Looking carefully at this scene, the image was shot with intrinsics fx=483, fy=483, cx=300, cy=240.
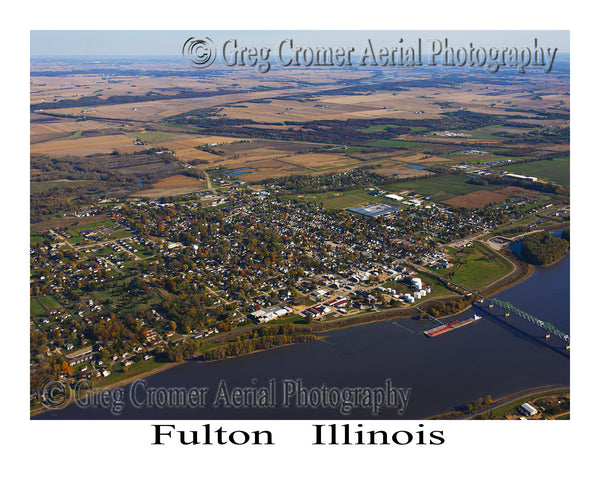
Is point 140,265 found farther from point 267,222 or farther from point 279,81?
point 279,81

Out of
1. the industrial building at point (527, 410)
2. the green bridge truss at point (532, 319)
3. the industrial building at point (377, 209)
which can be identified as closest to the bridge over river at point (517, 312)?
the green bridge truss at point (532, 319)

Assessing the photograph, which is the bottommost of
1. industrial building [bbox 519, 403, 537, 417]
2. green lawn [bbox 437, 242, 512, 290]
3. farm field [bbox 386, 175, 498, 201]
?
industrial building [bbox 519, 403, 537, 417]

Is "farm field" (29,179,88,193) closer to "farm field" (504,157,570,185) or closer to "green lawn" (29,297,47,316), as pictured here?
"green lawn" (29,297,47,316)

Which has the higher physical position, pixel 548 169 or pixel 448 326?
pixel 548 169

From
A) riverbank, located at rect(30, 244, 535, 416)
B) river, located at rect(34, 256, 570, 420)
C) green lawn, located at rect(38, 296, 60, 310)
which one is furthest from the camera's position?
green lawn, located at rect(38, 296, 60, 310)

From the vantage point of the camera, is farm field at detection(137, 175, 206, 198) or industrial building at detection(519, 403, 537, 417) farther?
farm field at detection(137, 175, 206, 198)

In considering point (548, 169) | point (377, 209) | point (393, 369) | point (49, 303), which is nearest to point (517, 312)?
point (393, 369)

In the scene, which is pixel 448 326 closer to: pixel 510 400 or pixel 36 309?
pixel 510 400

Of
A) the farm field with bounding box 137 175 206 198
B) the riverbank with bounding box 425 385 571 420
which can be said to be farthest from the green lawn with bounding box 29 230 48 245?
the riverbank with bounding box 425 385 571 420
